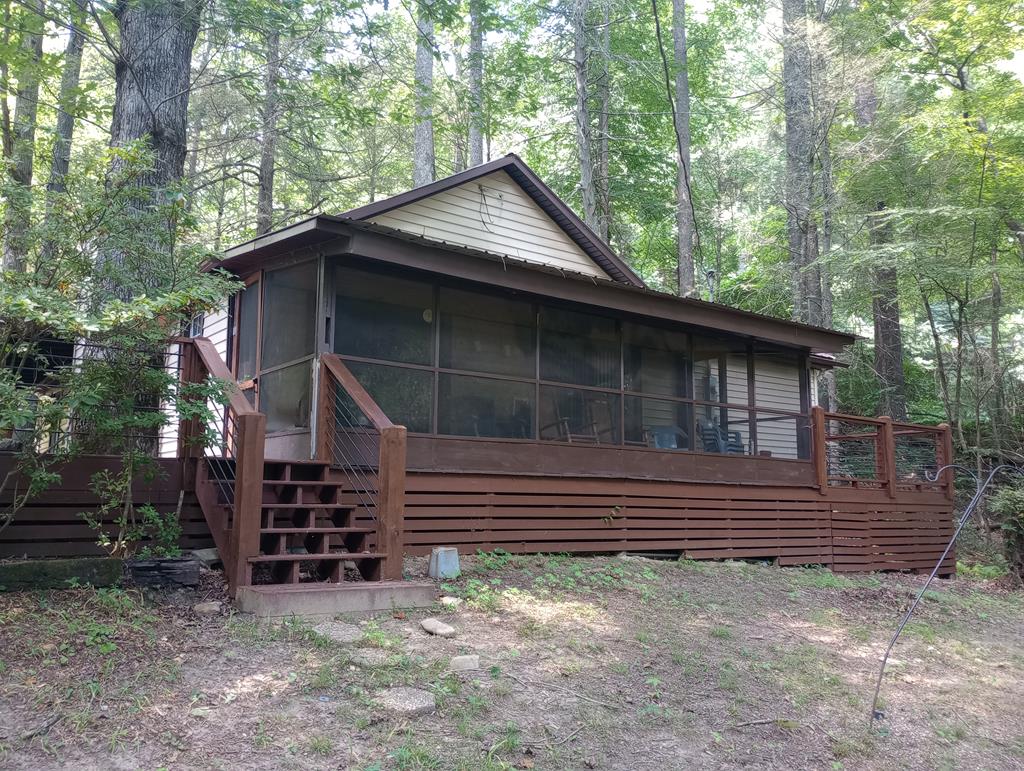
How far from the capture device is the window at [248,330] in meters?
9.11

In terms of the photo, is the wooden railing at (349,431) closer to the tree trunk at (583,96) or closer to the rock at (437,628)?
the rock at (437,628)

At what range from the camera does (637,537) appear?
9422 mm

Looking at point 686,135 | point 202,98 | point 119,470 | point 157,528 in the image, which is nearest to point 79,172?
point 119,470

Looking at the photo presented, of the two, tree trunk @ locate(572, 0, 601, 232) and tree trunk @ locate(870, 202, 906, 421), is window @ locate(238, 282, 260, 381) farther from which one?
tree trunk @ locate(870, 202, 906, 421)

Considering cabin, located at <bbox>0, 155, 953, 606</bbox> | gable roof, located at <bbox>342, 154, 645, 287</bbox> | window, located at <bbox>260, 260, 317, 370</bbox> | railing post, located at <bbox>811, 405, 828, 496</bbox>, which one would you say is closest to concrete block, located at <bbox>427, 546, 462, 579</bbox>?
cabin, located at <bbox>0, 155, 953, 606</bbox>

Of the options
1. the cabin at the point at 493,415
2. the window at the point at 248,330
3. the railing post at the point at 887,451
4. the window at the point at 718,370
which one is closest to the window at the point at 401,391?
the cabin at the point at 493,415

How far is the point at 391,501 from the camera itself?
613cm

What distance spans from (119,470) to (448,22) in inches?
303

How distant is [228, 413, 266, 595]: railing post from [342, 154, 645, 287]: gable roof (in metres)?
4.57

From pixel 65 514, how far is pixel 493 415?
418 cm

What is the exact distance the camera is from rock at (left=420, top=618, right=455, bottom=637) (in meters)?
5.26

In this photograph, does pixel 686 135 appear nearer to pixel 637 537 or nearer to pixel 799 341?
pixel 799 341

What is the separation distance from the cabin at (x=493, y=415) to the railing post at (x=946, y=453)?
385 mm

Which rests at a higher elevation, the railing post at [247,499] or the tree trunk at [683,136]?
the tree trunk at [683,136]
